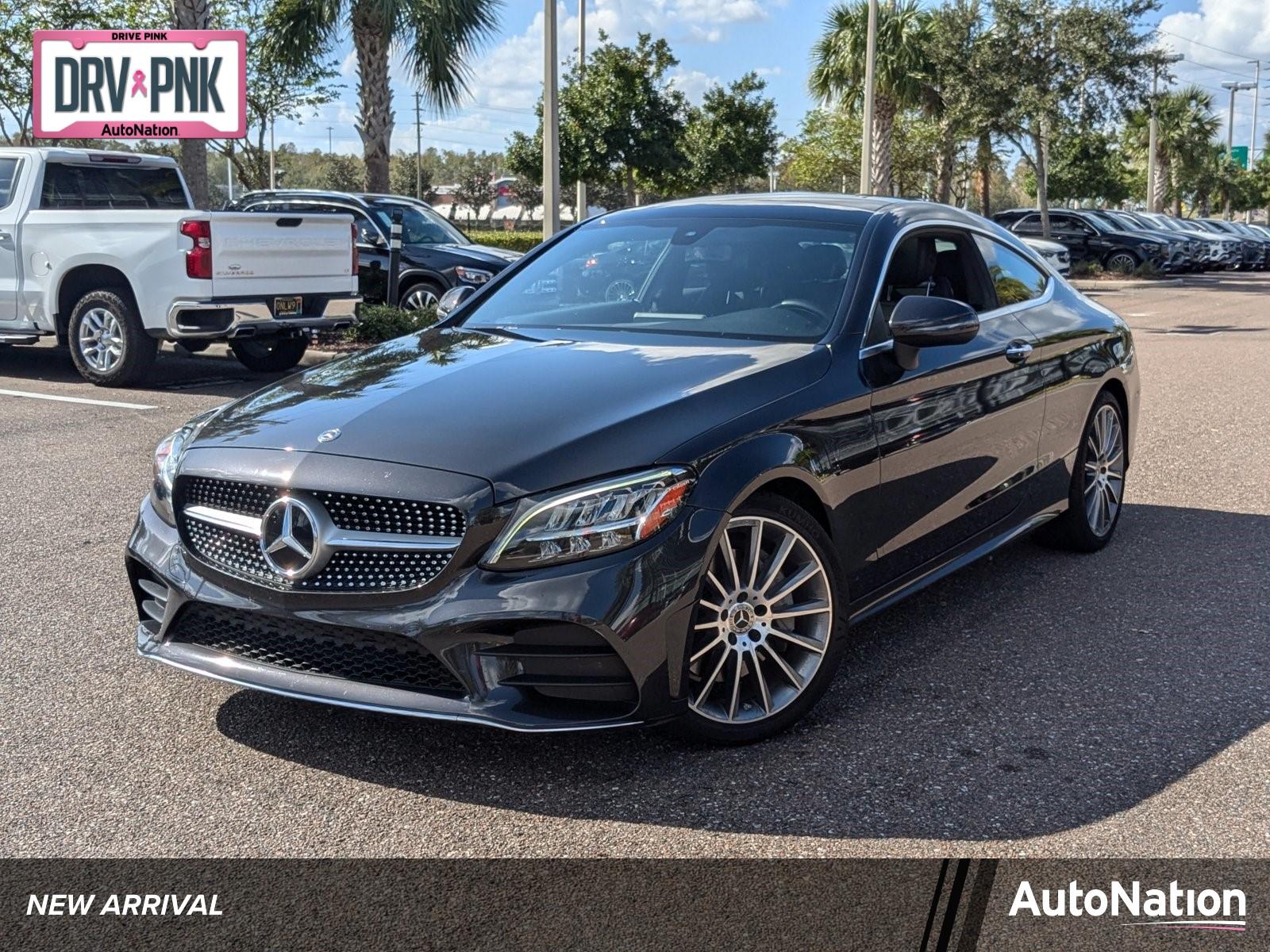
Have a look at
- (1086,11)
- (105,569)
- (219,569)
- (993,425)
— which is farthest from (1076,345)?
(1086,11)

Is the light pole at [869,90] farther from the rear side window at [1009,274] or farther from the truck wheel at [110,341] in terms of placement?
the rear side window at [1009,274]

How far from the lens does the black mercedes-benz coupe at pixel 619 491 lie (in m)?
3.46

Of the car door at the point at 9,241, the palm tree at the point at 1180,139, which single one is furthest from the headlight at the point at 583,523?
the palm tree at the point at 1180,139

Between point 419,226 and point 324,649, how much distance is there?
13.4m

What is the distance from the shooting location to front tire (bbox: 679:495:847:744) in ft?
12.2

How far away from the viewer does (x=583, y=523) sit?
347cm

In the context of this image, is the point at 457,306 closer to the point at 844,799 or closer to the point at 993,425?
the point at 993,425

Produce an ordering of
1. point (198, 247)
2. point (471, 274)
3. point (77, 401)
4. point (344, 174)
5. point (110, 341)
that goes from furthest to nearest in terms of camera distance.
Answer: point (344, 174), point (471, 274), point (110, 341), point (198, 247), point (77, 401)

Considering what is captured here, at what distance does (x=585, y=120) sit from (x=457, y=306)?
2935 cm

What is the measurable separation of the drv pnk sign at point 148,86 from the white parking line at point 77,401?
600 cm

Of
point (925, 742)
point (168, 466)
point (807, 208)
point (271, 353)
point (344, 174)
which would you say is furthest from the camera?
point (344, 174)

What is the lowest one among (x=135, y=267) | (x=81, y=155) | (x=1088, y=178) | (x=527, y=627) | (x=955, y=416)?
(x=527, y=627)

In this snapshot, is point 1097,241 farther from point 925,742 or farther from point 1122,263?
point 925,742

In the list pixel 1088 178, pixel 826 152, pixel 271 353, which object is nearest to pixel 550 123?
pixel 271 353
